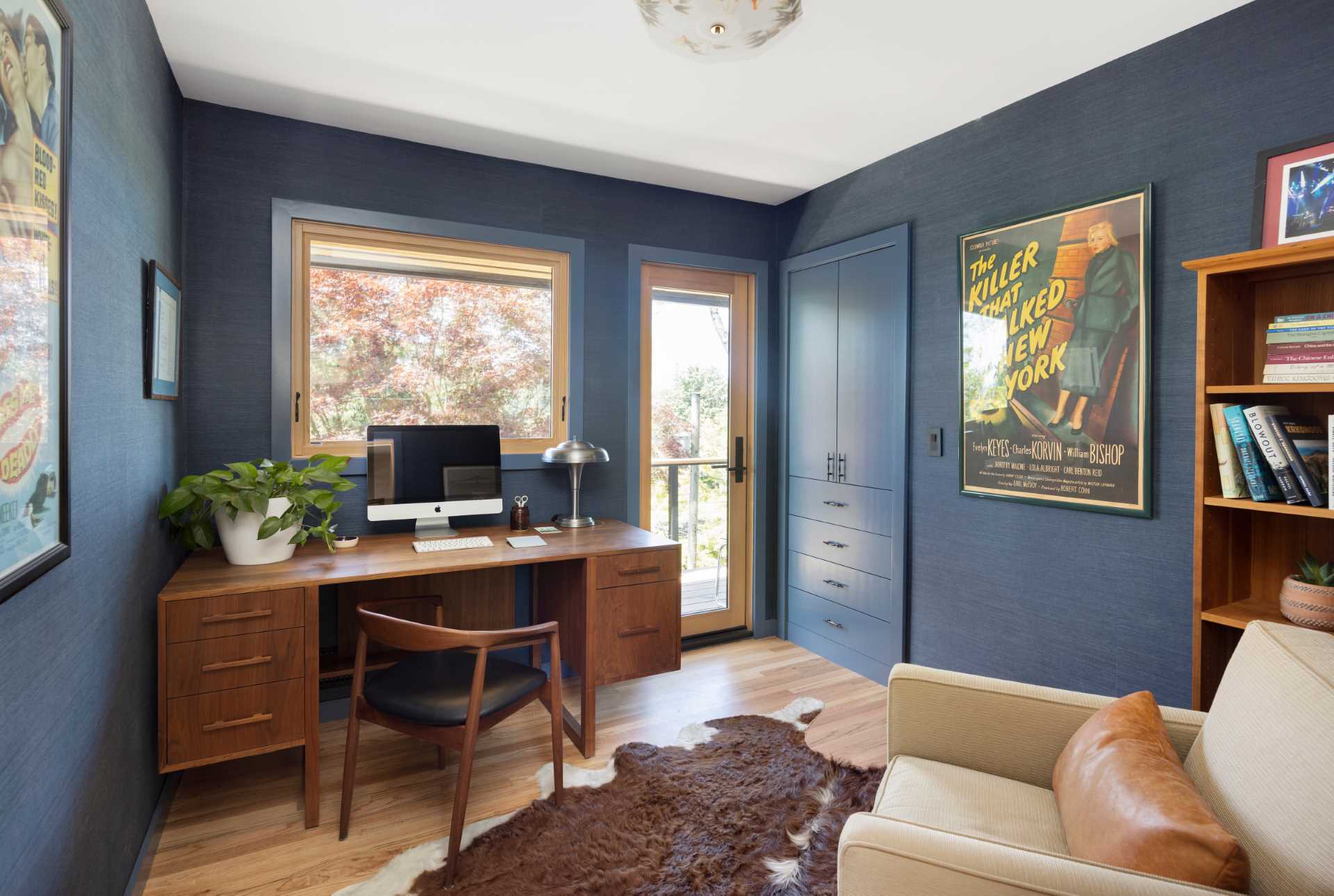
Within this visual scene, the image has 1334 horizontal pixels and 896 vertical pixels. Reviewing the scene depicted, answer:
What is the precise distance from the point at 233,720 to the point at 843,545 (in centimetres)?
264

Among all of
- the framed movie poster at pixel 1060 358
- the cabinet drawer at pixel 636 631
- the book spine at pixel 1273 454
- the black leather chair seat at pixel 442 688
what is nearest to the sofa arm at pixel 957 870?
the black leather chair seat at pixel 442 688

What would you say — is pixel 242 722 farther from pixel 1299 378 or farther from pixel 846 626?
pixel 1299 378

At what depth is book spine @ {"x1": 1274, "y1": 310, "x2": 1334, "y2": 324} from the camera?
70.1 inches

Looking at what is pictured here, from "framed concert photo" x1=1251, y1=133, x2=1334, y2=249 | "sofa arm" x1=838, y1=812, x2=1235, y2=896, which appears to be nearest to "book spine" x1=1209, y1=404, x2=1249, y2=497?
"framed concert photo" x1=1251, y1=133, x2=1334, y2=249

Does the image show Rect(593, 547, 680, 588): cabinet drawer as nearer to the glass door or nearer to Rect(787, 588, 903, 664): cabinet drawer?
the glass door

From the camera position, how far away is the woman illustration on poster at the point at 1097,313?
2342 millimetres

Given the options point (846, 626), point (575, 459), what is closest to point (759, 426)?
point (846, 626)

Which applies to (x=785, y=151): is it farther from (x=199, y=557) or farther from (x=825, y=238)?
(x=199, y=557)

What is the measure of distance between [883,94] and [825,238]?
107 centimetres

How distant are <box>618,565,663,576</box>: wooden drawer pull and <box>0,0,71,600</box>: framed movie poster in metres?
1.69

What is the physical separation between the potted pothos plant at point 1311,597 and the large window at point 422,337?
2681mm

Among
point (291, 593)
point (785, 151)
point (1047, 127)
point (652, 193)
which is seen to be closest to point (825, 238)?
point (785, 151)

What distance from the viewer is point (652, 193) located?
3.58 meters

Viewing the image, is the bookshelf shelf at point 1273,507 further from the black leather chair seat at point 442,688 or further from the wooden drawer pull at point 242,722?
the wooden drawer pull at point 242,722
